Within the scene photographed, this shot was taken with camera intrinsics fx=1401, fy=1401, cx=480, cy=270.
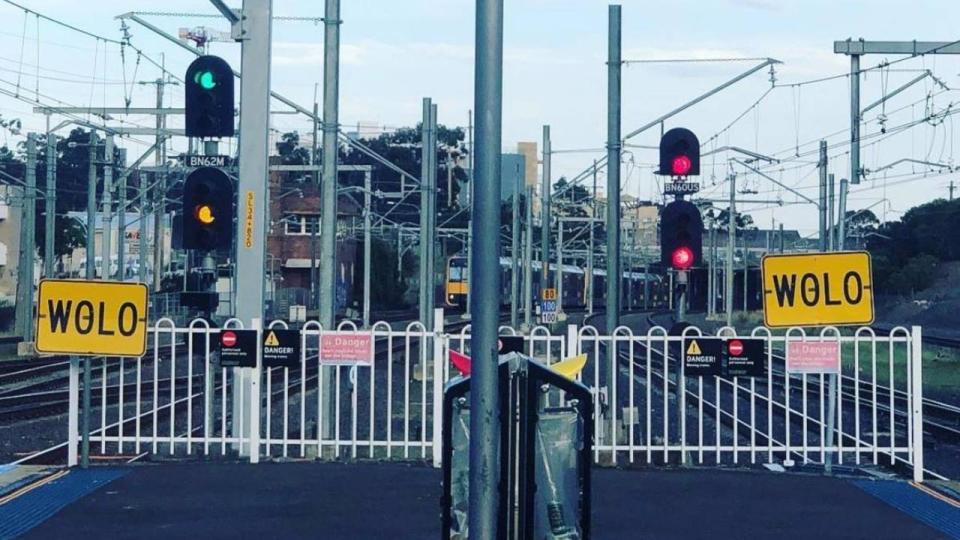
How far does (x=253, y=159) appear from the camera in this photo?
51.1ft

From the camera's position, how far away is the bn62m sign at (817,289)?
41.9ft

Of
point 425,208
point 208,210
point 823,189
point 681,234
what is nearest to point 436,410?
point 208,210

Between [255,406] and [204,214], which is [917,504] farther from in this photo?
[204,214]

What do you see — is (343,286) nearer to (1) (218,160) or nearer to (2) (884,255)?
(2) (884,255)

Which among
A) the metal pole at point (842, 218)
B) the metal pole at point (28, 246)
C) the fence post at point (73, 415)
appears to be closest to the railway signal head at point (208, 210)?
the fence post at point (73, 415)

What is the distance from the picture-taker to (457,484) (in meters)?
7.71

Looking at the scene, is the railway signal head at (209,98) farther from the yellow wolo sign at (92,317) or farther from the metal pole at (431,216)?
the metal pole at (431,216)

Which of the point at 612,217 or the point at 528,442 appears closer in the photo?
the point at 528,442

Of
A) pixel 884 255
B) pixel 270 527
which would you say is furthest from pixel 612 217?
pixel 884 255

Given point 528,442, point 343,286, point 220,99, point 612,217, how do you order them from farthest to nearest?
point 343,286
point 612,217
point 220,99
point 528,442

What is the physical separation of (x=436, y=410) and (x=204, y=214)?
128 inches

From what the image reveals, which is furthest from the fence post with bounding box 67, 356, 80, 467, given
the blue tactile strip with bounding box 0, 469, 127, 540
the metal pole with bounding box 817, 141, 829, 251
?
the metal pole with bounding box 817, 141, 829, 251

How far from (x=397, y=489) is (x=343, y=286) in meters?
61.7

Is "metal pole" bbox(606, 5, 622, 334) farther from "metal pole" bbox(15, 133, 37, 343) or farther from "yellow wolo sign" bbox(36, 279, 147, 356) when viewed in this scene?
"metal pole" bbox(15, 133, 37, 343)
